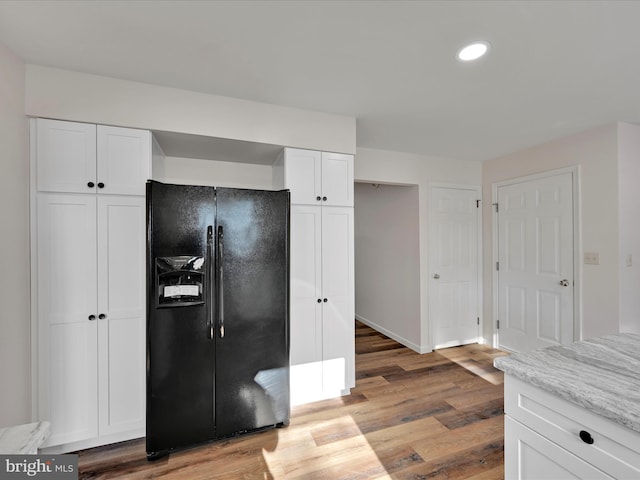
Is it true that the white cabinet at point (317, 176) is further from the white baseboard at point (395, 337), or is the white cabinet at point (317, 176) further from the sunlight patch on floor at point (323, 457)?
the white baseboard at point (395, 337)

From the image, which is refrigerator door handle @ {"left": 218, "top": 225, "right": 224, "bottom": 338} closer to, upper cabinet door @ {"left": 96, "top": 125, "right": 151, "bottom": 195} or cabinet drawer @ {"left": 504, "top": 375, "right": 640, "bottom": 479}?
upper cabinet door @ {"left": 96, "top": 125, "right": 151, "bottom": 195}

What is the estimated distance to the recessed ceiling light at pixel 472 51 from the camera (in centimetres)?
160

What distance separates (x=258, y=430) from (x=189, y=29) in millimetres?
2565

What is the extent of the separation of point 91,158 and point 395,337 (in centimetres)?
392

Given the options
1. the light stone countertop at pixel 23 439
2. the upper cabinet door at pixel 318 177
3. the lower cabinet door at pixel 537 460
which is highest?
the upper cabinet door at pixel 318 177

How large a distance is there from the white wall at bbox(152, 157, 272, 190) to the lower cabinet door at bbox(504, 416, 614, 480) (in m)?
2.64

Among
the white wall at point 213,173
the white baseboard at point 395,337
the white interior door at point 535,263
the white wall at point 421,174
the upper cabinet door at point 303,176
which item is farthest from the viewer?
the white baseboard at point 395,337

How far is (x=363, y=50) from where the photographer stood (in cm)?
167

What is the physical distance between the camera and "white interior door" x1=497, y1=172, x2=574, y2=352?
2998mm

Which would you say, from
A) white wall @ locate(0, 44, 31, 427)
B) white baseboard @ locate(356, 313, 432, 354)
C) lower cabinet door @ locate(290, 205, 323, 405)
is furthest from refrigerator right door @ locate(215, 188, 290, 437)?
white baseboard @ locate(356, 313, 432, 354)

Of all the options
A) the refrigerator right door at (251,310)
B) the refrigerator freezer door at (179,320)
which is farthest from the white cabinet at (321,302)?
the refrigerator freezer door at (179,320)

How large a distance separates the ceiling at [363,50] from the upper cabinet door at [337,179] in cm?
39

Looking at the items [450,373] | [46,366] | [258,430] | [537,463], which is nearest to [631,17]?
[537,463]

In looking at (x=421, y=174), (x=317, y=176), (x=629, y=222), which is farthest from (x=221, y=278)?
(x=629, y=222)
